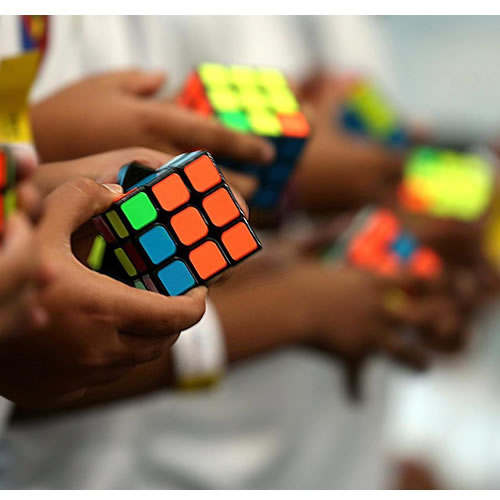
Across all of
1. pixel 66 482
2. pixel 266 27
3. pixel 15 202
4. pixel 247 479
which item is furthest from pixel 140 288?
pixel 266 27

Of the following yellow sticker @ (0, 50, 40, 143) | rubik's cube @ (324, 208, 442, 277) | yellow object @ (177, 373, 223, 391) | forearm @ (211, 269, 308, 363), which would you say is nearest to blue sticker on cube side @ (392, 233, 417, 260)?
rubik's cube @ (324, 208, 442, 277)

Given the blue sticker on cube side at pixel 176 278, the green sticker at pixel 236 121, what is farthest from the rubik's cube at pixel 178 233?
the green sticker at pixel 236 121

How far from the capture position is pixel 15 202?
163mm

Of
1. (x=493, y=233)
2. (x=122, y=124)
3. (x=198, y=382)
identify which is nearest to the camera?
(x=122, y=124)

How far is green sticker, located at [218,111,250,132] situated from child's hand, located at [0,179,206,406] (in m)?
0.12

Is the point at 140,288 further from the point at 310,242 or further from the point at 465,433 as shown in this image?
the point at 465,433

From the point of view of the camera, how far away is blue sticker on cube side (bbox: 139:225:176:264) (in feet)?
0.62

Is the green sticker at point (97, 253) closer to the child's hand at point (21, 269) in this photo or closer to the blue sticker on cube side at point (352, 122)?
the child's hand at point (21, 269)

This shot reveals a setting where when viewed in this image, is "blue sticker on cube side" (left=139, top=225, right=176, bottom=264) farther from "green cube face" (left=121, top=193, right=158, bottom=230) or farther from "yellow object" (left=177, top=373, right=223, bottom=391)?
"yellow object" (left=177, top=373, right=223, bottom=391)

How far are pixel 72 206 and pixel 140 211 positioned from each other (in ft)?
0.07

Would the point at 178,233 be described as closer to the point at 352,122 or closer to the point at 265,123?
the point at 265,123

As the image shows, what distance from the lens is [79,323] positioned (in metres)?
0.18

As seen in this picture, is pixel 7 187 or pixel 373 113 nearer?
pixel 7 187

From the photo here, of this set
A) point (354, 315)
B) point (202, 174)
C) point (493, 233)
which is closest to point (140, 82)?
point (202, 174)
